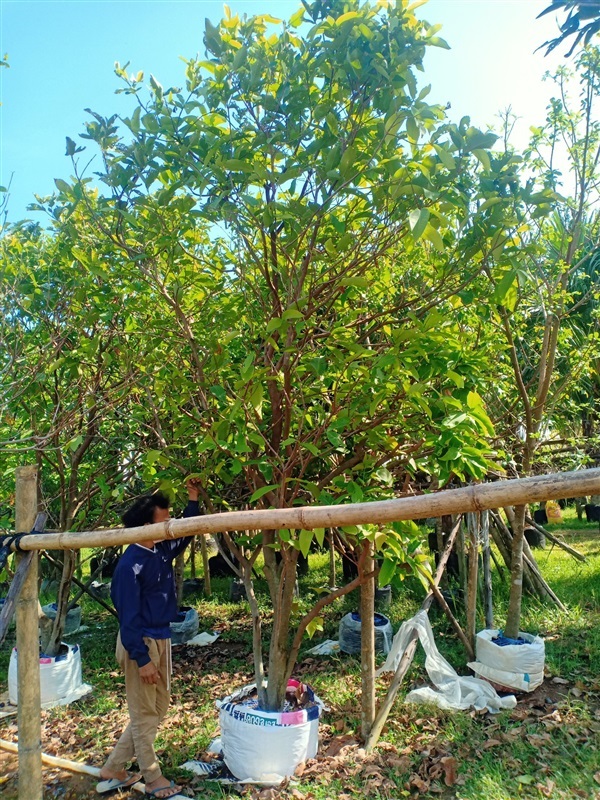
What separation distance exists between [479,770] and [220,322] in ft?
9.34

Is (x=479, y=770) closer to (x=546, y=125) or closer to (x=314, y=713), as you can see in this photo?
(x=314, y=713)

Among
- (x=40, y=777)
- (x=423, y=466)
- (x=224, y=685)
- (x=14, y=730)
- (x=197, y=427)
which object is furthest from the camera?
(x=224, y=685)

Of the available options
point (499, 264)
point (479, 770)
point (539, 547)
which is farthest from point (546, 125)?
point (539, 547)

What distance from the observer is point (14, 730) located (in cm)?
435

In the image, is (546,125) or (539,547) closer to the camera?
(546,125)

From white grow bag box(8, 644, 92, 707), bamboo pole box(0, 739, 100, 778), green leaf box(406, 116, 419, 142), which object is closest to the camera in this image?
green leaf box(406, 116, 419, 142)

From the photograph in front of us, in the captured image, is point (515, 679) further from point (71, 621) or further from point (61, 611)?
point (71, 621)

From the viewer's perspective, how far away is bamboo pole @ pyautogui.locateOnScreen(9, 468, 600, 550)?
172 centimetres

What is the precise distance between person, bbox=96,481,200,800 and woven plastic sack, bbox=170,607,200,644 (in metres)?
2.66

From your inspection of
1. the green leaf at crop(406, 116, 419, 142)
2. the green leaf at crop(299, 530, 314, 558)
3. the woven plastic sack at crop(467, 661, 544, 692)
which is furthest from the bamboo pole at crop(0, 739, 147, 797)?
the green leaf at crop(406, 116, 419, 142)

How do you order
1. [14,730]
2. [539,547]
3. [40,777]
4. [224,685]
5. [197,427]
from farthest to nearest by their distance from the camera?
1. [539,547]
2. [224,685]
3. [14,730]
4. [197,427]
5. [40,777]

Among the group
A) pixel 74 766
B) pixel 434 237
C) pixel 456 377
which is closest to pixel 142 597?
pixel 74 766

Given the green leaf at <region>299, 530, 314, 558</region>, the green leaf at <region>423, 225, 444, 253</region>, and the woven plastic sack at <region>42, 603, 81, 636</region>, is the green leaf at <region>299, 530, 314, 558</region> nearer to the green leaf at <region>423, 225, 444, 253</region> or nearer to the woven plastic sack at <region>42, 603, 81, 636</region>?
the green leaf at <region>423, 225, 444, 253</region>

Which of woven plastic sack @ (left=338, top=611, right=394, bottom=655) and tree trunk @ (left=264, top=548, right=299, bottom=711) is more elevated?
tree trunk @ (left=264, top=548, right=299, bottom=711)
